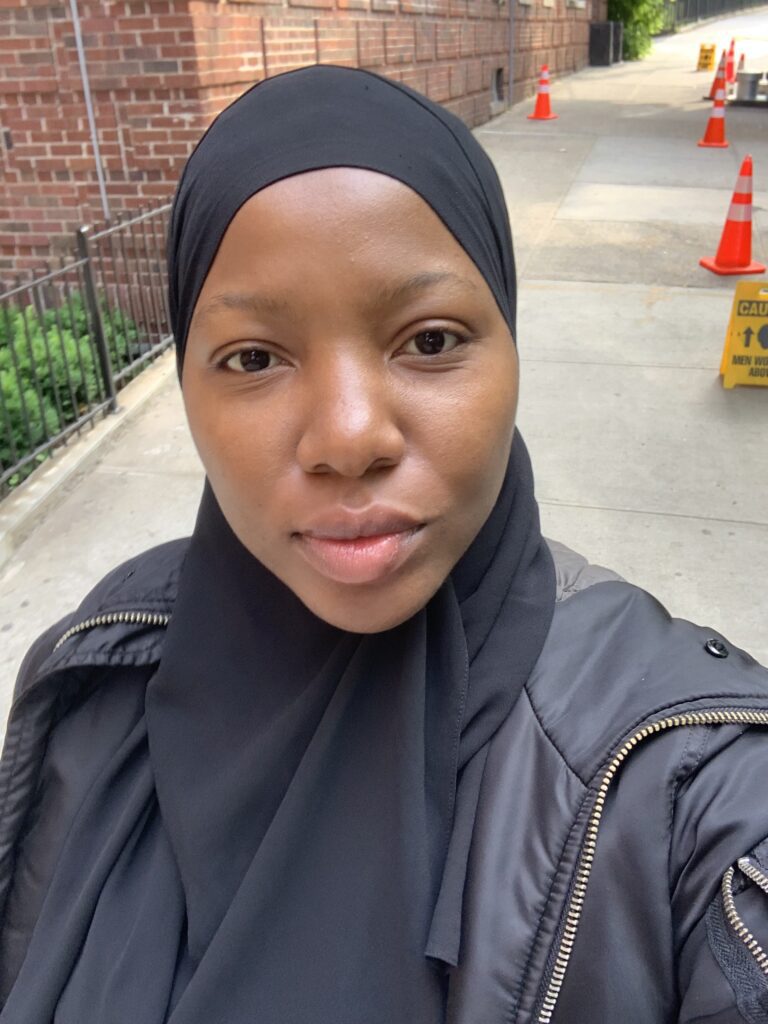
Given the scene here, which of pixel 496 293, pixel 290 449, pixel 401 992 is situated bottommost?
pixel 401 992

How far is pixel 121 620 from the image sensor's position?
1.35 m

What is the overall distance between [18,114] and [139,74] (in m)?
1.04

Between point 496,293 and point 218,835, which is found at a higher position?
point 496,293

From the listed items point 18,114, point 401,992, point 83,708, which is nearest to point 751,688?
point 401,992

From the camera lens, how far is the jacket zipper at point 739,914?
2.92 feet

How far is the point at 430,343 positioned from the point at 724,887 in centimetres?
63

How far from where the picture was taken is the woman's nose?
0.90m

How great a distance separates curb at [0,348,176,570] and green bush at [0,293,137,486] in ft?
0.37

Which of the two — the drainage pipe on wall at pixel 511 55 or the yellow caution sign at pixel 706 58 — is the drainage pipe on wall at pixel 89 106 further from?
the yellow caution sign at pixel 706 58

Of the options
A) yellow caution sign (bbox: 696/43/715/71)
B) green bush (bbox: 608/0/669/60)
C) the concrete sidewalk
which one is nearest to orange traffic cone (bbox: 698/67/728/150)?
the concrete sidewalk

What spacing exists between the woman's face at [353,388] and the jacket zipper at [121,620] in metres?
0.40

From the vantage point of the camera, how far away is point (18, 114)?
6152 millimetres

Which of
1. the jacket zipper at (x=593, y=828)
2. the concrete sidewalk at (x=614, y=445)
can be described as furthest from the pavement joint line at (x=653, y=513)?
the jacket zipper at (x=593, y=828)

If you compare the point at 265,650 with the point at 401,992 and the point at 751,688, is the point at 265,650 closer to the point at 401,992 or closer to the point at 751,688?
the point at 401,992
